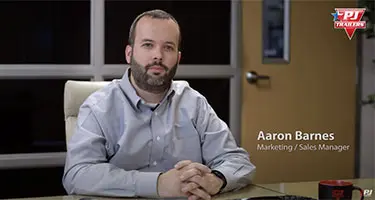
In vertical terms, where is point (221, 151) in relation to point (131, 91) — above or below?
below

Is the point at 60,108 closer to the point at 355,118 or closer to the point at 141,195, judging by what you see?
the point at 355,118

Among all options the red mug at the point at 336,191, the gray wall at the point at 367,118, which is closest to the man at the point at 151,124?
the red mug at the point at 336,191

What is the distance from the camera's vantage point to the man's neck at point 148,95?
1.63 m

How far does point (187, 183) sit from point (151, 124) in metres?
0.36

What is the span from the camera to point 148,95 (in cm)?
164

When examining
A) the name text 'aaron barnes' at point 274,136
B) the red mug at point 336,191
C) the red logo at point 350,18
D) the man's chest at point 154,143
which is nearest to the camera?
the red mug at point 336,191

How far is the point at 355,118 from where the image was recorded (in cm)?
302

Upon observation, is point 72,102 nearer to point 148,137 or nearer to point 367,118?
point 148,137

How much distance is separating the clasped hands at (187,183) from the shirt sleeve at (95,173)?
2 cm

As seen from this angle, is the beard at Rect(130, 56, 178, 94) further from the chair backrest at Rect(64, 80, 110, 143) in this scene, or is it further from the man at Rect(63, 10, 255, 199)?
the chair backrest at Rect(64, 80, 110, 143)

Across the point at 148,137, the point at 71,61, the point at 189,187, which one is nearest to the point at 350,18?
the point at 148,137

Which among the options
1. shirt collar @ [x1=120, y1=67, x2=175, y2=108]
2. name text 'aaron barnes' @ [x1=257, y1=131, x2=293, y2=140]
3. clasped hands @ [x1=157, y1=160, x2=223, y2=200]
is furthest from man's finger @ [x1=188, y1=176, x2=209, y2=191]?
name text 'aaron barnes' @ [x1=257, y1=131, x2=293, y2=140]

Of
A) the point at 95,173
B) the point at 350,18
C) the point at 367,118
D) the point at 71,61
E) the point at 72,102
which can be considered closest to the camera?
the point at 95,173

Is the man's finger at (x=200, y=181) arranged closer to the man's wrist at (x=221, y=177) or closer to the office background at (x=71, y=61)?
the man's wrist at (x=221, y=177)
